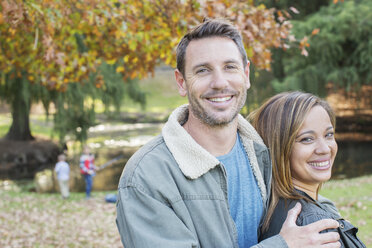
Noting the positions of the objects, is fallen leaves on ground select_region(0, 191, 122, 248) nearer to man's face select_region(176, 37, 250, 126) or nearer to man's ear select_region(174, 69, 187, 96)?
man's ear select_region(174, 69, 187, 96)

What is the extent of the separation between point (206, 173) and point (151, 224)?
0.35m

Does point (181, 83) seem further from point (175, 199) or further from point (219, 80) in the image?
point (175, 199)

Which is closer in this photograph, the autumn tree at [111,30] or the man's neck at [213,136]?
the man's neck at [213,136]

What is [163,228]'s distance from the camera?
178cm

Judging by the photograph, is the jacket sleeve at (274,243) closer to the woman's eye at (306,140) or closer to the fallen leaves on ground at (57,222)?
the woman's eye at (306,140)

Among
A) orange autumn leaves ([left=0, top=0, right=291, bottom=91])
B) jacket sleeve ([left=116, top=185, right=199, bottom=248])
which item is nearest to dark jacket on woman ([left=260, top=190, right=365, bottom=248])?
jacket sleeve ([left=116, top=185, right=199, bottom=248])

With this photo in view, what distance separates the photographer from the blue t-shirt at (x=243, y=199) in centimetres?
208

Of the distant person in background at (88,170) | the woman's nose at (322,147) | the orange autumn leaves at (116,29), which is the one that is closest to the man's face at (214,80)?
the woman's nose at (322,147)

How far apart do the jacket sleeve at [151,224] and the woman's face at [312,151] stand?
31.3 inches

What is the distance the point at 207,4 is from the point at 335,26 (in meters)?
9.70

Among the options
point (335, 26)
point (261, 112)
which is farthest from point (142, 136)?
point (261, 112)

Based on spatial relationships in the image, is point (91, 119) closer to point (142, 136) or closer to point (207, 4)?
point (142, 136)

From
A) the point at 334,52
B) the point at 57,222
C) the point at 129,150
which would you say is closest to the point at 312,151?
the point at 57,222

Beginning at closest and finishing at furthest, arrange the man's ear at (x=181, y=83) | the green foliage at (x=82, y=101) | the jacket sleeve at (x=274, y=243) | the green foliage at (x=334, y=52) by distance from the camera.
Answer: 1. the jacket sleeve at (x=274, y=243)
2. the man's ear at (x=181, y=83)
3. the green foliage at (x=334, y=52)
4. the green foliage at (x=82, y=101)
